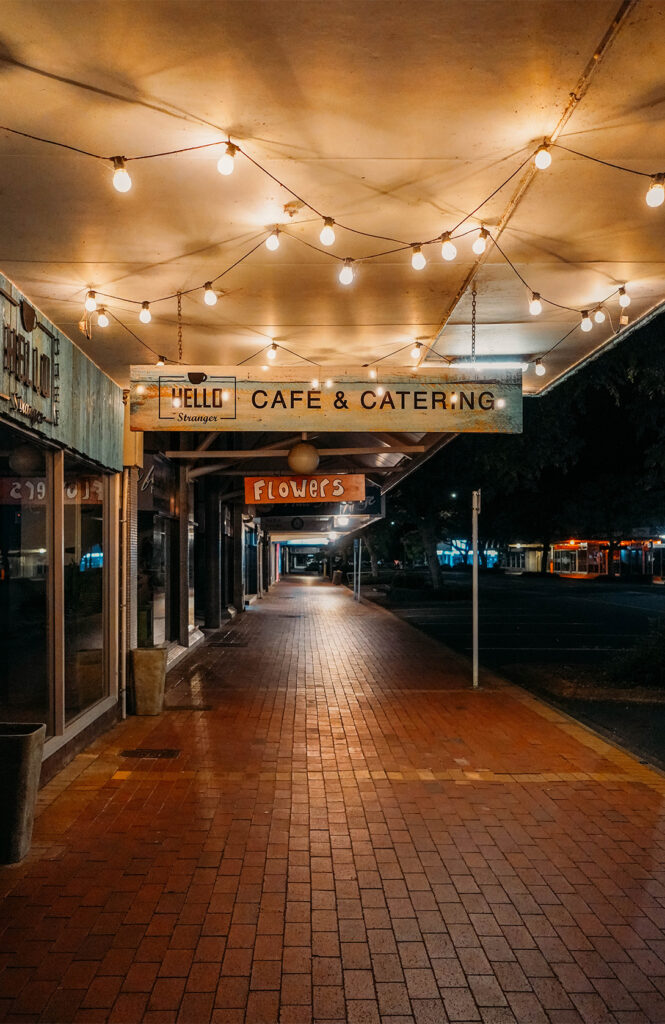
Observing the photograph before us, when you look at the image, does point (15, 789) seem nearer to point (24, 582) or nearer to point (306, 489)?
point (306, 489)

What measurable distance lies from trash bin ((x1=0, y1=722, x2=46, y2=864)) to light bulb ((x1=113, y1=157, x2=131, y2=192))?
337 cm

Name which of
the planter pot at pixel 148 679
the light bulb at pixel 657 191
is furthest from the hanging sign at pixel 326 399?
the planter pot at pixel 148 679

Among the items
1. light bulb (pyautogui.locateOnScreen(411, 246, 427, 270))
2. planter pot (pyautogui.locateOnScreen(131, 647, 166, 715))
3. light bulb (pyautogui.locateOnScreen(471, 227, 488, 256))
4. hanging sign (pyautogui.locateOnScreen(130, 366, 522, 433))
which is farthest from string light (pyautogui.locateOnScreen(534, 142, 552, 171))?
planter pot (pyautogui.locateOnScreen(131, 647, 166, 715))

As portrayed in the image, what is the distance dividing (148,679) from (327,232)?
6.02 metres

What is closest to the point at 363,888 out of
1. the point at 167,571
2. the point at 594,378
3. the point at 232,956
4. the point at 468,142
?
the point at 232,956

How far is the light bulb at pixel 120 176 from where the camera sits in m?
4.29

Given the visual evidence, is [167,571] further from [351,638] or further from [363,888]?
[363,888]

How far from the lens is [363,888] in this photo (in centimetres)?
464

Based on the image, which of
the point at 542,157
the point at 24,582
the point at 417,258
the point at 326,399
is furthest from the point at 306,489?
the point at 24,582

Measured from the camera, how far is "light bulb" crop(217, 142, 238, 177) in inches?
166

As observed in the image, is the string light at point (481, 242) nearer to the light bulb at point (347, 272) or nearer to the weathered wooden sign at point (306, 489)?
the light bulb at point (347, 272)

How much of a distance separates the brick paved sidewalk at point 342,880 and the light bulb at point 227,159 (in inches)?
162

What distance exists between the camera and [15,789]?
191 inches

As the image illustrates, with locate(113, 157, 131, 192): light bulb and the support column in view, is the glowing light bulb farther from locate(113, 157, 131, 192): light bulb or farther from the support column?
the support column
